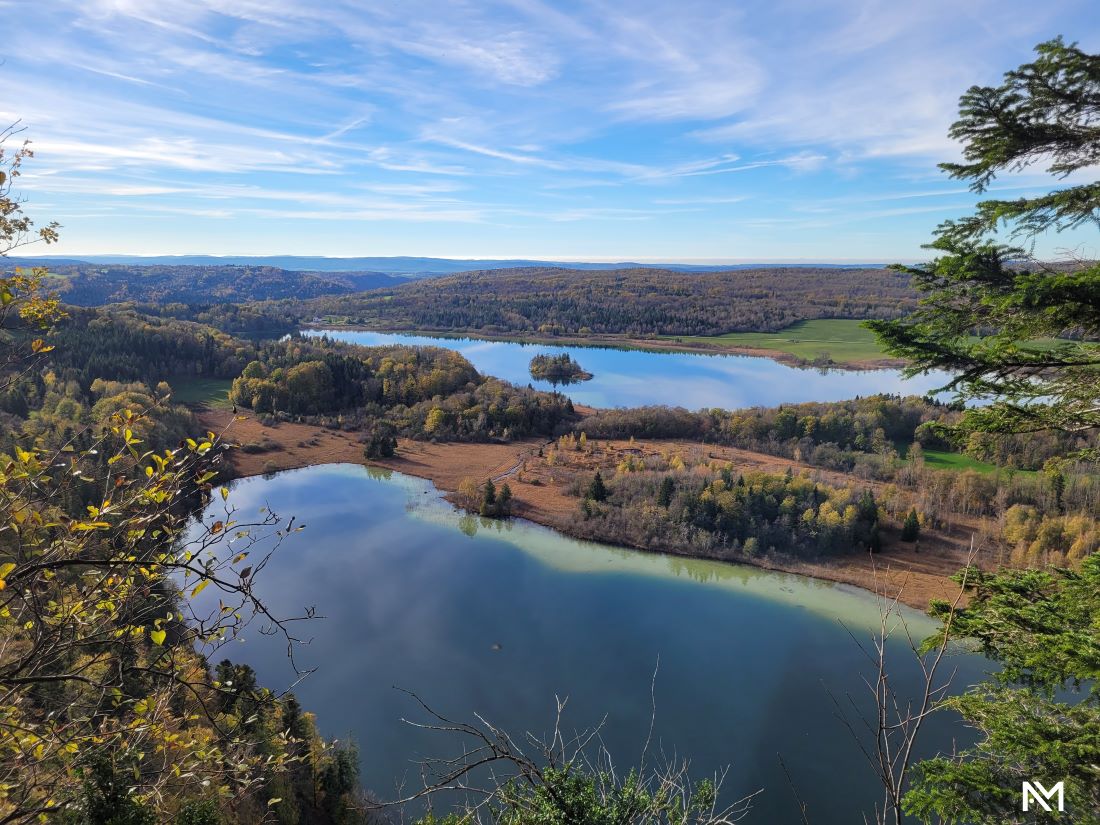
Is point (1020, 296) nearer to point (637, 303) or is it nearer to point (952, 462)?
point (952, 462)

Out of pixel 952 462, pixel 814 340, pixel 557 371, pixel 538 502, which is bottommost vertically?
pixel 538 502

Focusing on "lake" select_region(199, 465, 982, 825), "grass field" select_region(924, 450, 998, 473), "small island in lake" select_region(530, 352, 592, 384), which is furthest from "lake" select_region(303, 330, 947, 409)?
"lake" select_region(199, 465, 982, 825)

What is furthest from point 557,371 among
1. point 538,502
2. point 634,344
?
point 538,502

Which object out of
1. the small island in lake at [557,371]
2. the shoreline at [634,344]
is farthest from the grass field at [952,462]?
the small island in lake at [557,371]

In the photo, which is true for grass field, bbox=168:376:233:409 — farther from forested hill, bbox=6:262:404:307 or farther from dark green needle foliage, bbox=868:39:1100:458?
forested hill, bbox=6:262:404:307

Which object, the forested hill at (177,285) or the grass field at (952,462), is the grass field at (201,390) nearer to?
the grass field at (952,462)
